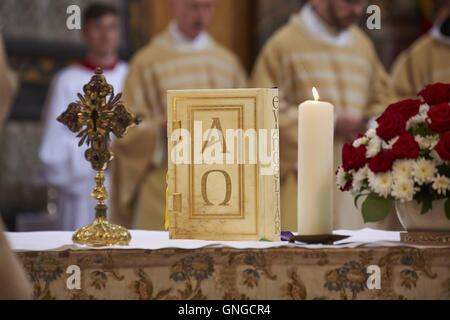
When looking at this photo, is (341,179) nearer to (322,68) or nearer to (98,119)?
(98,119)

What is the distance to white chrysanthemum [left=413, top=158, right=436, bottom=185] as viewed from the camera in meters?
1.41

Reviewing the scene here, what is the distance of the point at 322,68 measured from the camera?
16.0 feet

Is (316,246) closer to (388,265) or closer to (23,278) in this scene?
(388,265)

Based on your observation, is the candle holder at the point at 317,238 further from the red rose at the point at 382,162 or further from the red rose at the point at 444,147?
the red rose at the point at 444,147

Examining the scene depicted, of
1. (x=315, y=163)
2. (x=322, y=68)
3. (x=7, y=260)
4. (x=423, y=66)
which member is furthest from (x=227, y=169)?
(x=423, y=66)

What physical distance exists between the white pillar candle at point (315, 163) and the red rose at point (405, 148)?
0.14 m

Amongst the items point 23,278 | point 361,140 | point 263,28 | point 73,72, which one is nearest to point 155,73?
point 73,72

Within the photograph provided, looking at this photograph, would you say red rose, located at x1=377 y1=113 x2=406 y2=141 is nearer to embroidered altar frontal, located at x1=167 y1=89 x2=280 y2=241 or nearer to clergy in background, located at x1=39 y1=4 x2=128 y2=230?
embroidered altar frontal, located at x1=167 y1=89 x2=280 y2=241

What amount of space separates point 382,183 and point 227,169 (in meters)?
0.31

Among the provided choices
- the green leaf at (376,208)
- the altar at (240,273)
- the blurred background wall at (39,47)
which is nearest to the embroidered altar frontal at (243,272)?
the altar at (240,273)

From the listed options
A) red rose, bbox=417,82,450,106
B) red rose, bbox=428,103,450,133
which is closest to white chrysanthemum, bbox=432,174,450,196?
red rose, bbox=428,103,450,133

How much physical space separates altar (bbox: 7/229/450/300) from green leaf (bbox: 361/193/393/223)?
100mm

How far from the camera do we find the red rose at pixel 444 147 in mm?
1401
